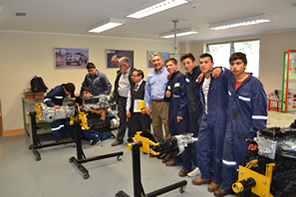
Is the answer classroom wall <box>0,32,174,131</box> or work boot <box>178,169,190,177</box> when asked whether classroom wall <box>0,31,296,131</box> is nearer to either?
classroom wall <box>0,32,174,131</box>

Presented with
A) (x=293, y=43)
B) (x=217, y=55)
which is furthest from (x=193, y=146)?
(x=217, y=55)

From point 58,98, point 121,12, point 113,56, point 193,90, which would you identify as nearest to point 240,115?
point 193,90

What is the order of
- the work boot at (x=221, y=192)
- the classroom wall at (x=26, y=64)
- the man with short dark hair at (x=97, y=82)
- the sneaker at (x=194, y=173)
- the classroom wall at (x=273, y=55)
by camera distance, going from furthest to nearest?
the classroom wall at (x=273, y=55) < the classroom wall at (x=26, y=64) < the man with short dark hair at (x=97, y=82) < the sneaker at (x=194, y=173) < the work boot at (x=221, y=192)

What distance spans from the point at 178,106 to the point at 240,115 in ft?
3.29

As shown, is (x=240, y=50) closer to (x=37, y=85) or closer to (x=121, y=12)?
(x=121, y=12)

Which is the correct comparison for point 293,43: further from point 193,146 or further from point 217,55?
point 193,146

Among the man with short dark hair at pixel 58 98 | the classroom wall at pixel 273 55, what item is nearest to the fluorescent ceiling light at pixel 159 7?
the man with short dark hair at pixel 58 98

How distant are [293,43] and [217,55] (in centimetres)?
275

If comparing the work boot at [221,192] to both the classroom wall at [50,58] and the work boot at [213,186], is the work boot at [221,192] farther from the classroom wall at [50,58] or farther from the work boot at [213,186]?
the classroom wall at [50,58]

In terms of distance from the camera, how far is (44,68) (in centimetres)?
605

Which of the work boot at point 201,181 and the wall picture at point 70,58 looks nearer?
the work boot at point 201,181

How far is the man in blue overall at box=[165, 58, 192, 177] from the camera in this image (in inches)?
130

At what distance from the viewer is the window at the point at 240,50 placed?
25.6 ft

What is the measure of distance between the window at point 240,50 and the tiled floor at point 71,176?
19.0ft
